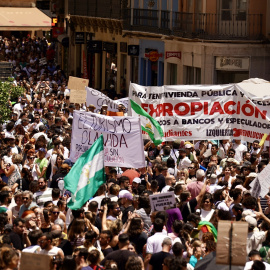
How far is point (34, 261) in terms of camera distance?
11266mm

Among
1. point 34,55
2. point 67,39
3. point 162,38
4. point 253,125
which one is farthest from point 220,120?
point 67,39

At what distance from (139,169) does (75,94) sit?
9.36 meters

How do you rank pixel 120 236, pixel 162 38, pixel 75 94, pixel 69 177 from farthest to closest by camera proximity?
pixel 162 38
pixel 75 94
pixel 69 177
pixel 120 236

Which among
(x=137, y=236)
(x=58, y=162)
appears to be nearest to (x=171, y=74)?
(x=58, y=162)

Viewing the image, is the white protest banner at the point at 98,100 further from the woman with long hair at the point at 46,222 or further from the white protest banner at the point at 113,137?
the woman with long hair at the point at 46,222

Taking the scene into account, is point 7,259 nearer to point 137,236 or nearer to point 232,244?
point 137,236

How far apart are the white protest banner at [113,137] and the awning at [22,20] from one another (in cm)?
2166

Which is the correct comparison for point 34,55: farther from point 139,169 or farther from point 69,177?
point 69,177

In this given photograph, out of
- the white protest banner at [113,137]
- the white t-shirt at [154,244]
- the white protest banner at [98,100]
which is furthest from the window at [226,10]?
the white t-shirt at [154,244]

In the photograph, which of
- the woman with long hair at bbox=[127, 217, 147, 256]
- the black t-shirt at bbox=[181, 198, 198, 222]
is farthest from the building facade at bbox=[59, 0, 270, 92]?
the woman with long hair at bbox=[127, 217, 147, 256]

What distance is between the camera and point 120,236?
12414 mm

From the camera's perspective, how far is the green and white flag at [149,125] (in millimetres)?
19625

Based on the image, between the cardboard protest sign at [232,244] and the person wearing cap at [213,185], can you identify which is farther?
the person wearing cap at [213,185]

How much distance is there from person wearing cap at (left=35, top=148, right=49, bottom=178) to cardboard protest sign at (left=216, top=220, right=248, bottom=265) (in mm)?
7912
